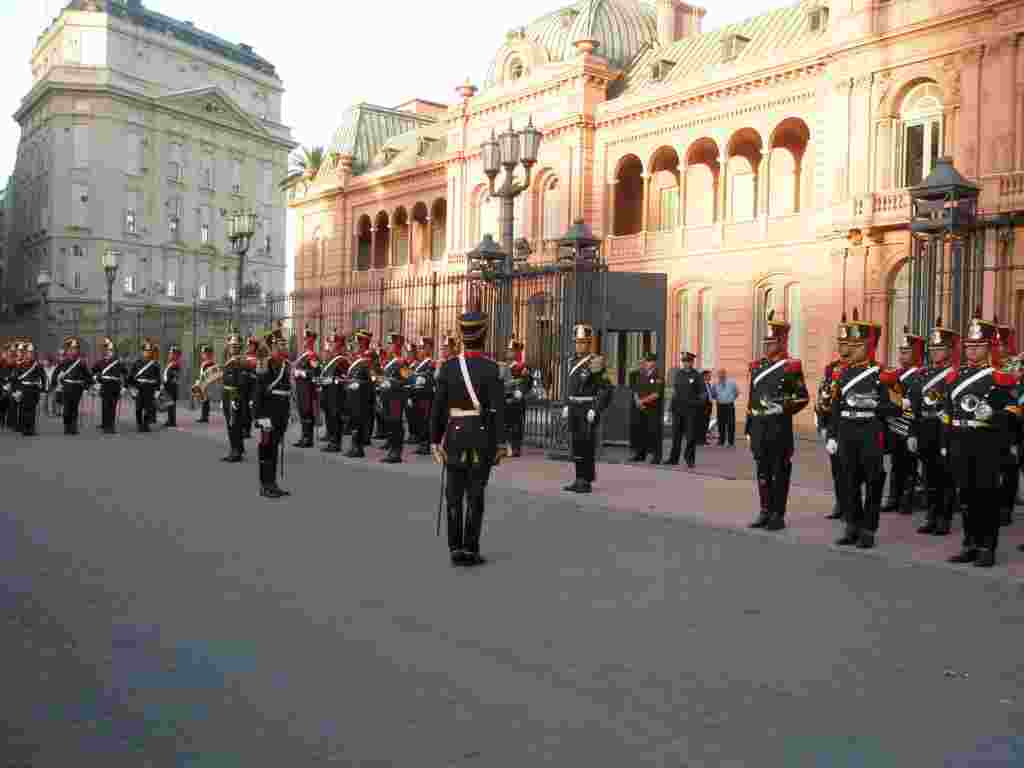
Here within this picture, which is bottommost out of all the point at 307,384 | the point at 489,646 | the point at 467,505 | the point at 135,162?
the point at 489,646

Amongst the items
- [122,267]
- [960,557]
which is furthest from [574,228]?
[122,267]

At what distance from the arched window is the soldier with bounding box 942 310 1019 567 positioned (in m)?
19.0

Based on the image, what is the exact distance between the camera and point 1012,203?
Answer: 78.9 ft

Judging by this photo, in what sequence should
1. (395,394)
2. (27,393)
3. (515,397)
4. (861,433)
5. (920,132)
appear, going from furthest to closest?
(920,132)
(27,393)
(515,397)
(395,394)
(861,433)

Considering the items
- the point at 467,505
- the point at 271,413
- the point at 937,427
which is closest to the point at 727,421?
the point at 937,427

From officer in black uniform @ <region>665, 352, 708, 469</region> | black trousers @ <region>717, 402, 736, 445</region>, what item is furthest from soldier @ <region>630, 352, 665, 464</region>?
black trousers @ <region>717, 402, 736, 445</region>

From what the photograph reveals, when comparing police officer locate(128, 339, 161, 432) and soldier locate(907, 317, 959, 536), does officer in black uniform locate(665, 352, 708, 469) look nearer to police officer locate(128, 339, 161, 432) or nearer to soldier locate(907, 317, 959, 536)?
soldier locate(907, 317, 959, 536)

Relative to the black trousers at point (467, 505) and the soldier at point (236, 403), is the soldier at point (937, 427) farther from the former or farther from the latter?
the soldier at point (236, 403)

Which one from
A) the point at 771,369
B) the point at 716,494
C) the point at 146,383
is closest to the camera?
the point at 771,369

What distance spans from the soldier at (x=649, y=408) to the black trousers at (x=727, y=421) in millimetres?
5407

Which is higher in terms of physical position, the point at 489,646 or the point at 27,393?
the point at 27,393

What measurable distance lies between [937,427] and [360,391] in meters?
9.76

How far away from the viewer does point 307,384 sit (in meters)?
18.6

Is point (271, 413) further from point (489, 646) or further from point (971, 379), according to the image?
point (971, 379)
